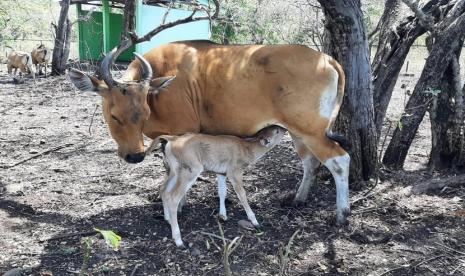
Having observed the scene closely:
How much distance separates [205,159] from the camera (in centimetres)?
462

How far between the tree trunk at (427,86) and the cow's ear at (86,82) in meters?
3.42

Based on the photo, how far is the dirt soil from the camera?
4078mm

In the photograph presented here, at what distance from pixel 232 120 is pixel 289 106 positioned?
603mm

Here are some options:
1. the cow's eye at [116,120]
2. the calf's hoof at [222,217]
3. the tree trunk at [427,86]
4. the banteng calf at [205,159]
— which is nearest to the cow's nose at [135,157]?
the banteng calf at [205,159]

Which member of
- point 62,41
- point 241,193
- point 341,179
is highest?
point 62,41

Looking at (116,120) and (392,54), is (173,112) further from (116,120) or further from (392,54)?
(392,54)

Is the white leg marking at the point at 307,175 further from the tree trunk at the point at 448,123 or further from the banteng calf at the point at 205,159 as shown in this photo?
the tree trunk at the point at 448,123

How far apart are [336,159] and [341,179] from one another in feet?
0.76

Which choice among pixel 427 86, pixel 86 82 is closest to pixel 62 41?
pixel 86 82

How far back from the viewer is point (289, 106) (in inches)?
184

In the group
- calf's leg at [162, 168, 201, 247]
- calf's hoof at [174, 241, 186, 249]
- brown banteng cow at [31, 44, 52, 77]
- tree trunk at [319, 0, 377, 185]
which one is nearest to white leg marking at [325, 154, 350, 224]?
tree trunk at [319, 0, 377, 185]

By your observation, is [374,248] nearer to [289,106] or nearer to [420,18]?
[289,106]

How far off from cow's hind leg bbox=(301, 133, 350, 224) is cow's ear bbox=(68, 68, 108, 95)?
1946 mm

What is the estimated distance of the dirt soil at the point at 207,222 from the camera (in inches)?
161
